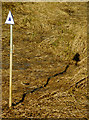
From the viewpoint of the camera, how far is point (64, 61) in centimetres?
750

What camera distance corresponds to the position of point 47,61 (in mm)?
→ 7277

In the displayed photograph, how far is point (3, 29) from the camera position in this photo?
872 centimetres

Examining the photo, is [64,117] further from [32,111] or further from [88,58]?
[88,58]

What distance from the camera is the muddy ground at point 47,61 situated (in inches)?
181

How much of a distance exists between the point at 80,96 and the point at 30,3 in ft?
25.3

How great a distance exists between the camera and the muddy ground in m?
4.60

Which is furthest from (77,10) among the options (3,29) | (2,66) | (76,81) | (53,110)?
(53,110)

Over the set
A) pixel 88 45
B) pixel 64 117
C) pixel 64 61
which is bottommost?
pixel 64 117

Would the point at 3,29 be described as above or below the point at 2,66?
above

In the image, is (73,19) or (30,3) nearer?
(73,19)

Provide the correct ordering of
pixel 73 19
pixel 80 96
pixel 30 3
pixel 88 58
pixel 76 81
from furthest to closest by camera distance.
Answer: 1. pixel 30 3
2. pixel 73 19
3. pixel 88 58
4. pixel 76 81
5. pixel 80 96

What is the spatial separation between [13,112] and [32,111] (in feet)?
1.87

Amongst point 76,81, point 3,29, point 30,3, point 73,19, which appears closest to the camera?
point 76,81

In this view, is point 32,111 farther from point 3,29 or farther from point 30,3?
point 30,3
